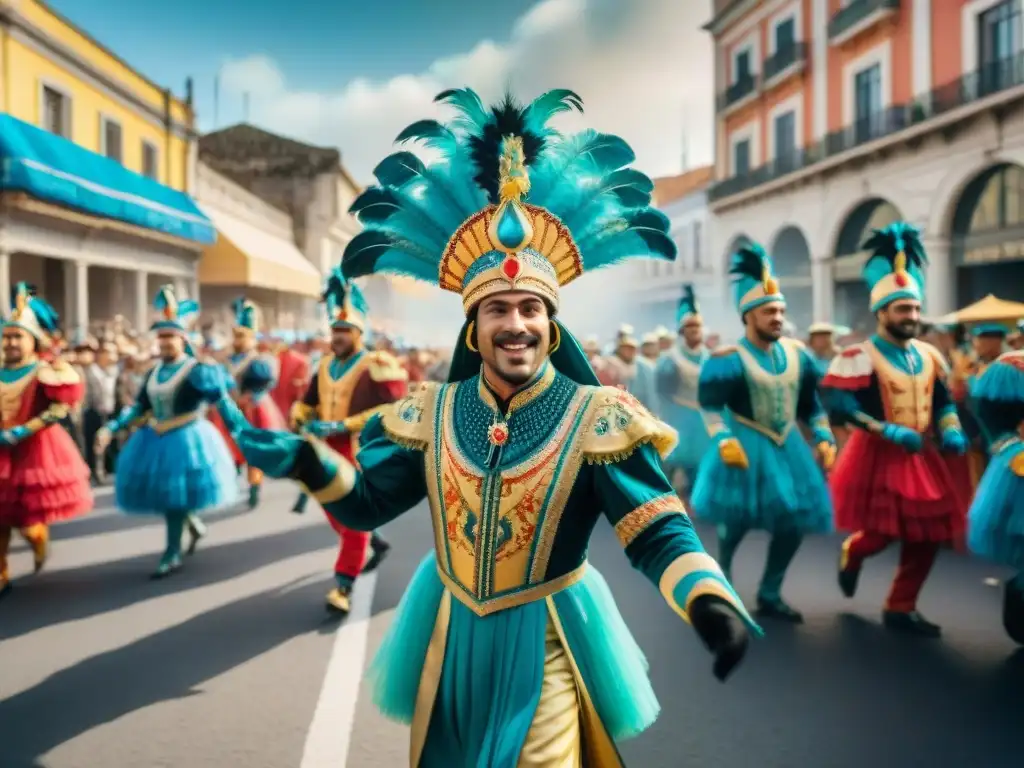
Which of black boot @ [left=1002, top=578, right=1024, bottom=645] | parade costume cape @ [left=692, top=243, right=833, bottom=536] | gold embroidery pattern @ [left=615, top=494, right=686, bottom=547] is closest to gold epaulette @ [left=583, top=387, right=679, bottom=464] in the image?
gold embroidery pattern @ [left=615, top=494, right=686, bottom=547]

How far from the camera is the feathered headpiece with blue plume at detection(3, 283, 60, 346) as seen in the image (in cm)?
674

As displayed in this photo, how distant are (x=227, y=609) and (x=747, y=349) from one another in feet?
13.5

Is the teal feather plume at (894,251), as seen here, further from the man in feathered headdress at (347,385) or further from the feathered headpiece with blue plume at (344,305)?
the feathered headpiece with blue plume at (344,305)

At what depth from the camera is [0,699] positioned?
4.61 m

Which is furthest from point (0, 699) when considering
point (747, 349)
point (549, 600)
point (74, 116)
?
point (74, 116)

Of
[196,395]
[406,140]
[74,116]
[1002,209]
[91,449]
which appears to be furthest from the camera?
[74,116]

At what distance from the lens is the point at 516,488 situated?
263 centimetres

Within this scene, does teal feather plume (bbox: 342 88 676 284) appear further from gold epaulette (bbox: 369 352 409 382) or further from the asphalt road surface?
gold epaulette (bbox: 369 352 409 382)

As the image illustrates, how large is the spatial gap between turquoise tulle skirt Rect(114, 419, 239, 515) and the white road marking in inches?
69.6

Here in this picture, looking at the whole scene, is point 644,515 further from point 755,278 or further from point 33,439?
point 33,439

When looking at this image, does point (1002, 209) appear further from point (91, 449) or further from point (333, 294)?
point (91, 449)

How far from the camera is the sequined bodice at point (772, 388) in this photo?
5.98 m

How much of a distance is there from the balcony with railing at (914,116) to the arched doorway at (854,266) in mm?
1716

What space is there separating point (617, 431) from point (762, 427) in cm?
369
